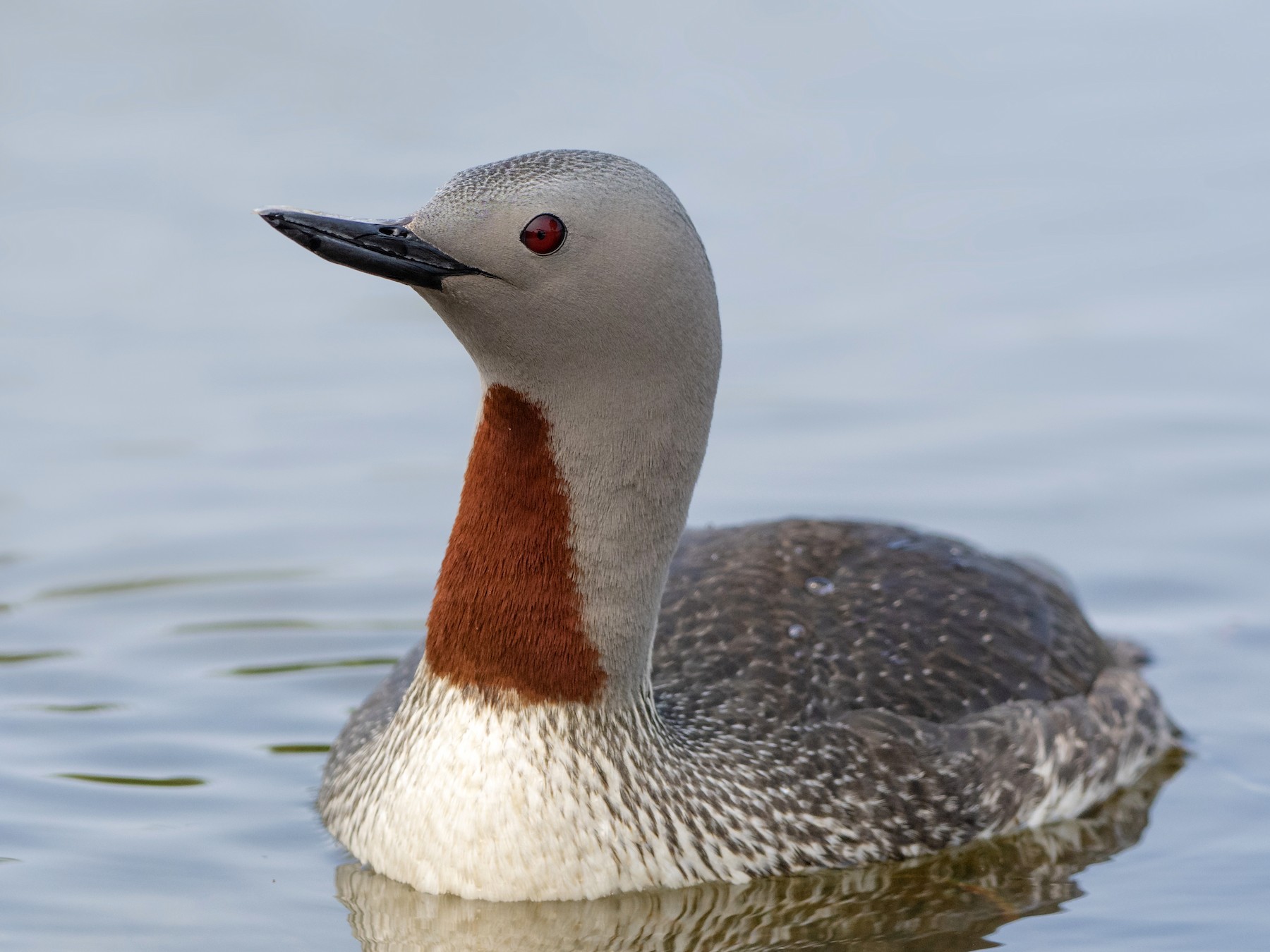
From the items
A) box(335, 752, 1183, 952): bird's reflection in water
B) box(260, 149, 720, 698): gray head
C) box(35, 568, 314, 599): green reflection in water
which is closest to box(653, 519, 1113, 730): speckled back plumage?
box(335, 752, 1183, 952): bird's reflection in water

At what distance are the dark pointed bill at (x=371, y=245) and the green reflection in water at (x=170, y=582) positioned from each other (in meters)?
3.93

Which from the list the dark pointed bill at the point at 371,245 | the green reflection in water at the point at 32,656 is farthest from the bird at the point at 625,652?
the green reflection in water at the point at 32,656

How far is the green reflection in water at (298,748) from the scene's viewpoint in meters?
9.10

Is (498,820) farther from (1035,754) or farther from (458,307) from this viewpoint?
(1035,754)

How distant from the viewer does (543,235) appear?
22.4 ft

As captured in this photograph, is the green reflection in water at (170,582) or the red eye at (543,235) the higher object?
the red eye at (543,235)

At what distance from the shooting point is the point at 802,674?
830 centimetres

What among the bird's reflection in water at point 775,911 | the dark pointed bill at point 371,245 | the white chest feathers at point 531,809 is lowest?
the bird's reflection in water at point 775,911

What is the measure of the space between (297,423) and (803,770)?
15.2 feet

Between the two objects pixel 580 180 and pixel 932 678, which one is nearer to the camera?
pixel 580 180

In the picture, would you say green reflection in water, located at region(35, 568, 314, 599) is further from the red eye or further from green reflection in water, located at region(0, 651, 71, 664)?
the red eye

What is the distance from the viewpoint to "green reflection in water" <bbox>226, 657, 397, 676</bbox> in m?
9.74

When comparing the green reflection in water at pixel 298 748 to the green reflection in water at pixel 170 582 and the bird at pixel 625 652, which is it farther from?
the green reflection in water at pixel 170 582

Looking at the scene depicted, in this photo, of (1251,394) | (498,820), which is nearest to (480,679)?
(498,820)
